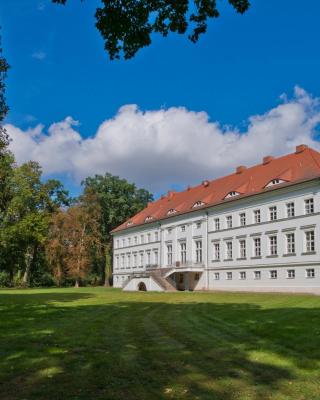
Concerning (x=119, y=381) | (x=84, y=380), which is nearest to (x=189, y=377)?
(x=119, y=381)

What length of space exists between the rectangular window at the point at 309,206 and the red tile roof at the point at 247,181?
183 cm

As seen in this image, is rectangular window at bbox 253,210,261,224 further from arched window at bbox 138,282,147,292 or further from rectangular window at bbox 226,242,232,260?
arched window at bbox 138,282,147,292

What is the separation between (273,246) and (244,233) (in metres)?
3.87

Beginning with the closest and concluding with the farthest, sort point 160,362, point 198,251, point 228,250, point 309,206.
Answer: point 160,362 < point 309,206 < point 228,250 < point 198,251

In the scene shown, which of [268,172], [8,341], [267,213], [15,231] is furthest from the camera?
[15,231]

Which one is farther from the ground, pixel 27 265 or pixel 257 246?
pixel 257 246

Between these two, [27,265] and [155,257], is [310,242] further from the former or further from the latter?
A: [27,265]

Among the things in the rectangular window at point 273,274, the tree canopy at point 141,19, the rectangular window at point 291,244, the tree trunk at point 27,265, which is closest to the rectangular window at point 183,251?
the rectangular window at point 273,274

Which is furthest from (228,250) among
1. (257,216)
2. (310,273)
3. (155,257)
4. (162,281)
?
(155,257)

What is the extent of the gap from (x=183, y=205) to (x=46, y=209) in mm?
26539

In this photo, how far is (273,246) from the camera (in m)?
40.6

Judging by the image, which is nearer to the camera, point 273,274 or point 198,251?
point 273,274

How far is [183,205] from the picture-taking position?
5434 centimetres

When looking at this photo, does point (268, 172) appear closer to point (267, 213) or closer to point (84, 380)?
point (267, 213)
